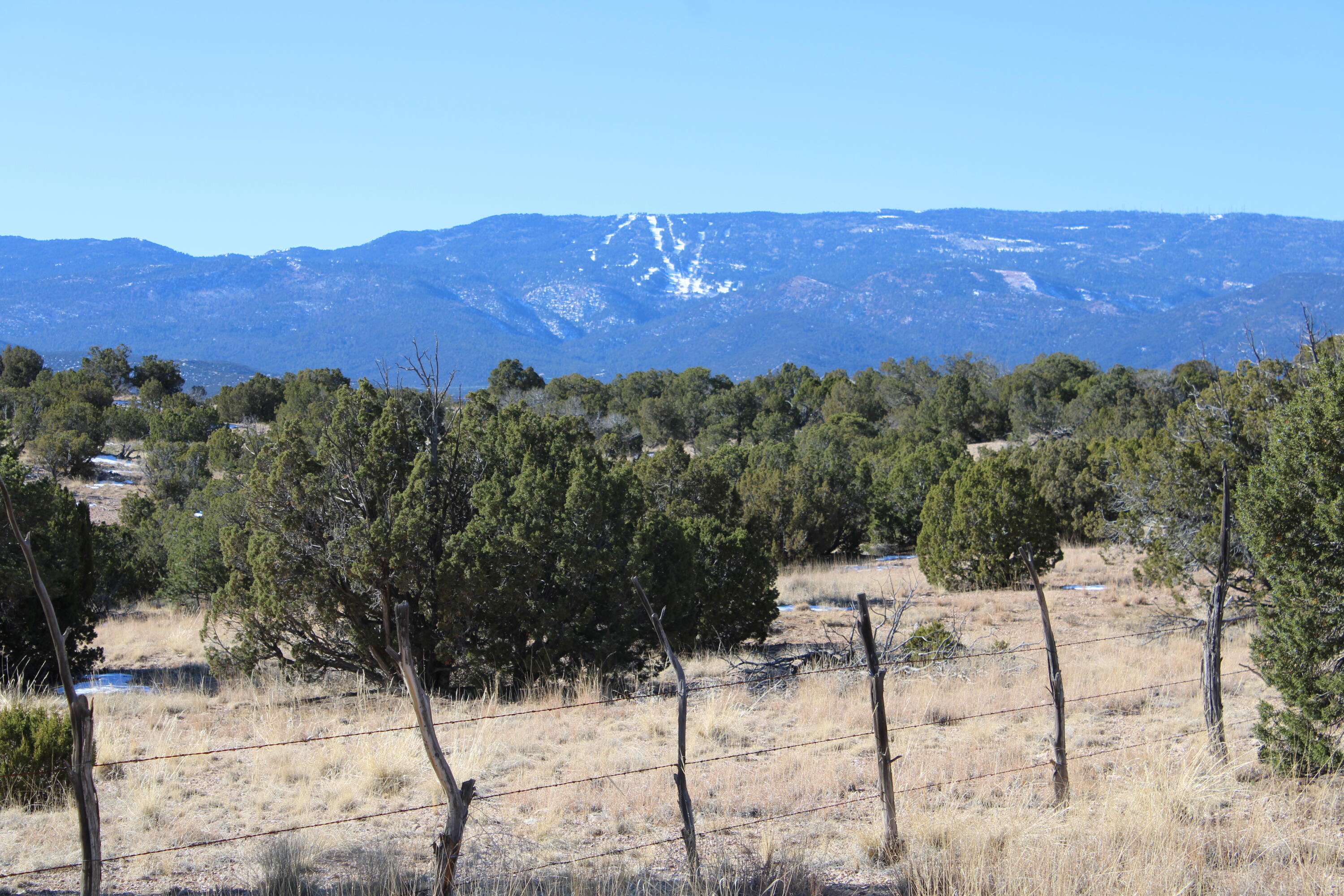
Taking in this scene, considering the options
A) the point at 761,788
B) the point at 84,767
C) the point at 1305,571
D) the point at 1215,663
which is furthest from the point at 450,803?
the point at 1305,571

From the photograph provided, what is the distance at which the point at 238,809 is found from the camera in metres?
6.87

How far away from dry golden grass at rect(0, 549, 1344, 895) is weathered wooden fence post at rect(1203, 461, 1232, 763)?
209mm

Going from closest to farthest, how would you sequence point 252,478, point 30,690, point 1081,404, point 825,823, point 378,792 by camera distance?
point 825,823, point 378,792, point 30,690, point 252,478, point 1081,404

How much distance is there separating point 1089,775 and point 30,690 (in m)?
9.47

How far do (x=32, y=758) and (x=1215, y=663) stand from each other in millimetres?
8277

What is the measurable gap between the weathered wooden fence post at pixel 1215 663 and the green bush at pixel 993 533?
1217 cm

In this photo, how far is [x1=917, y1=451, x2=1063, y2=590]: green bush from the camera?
1944 cm

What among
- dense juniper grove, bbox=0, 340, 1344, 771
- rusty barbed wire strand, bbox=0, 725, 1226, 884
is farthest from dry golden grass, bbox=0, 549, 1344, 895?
dense juniper grove, bbox=0, 340, 1344, 771

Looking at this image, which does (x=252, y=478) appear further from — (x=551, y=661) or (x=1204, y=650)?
(x=1204, y=650)

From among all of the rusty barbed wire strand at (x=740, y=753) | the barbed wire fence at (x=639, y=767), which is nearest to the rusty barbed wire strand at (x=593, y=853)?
the barbed wire fence at (x=639, y=767)

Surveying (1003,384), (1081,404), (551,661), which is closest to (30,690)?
(551,661)

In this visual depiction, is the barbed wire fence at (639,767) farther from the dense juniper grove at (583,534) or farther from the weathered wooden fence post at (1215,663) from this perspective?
the dense juniper grove at (583,534)

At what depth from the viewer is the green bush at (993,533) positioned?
63.8ft

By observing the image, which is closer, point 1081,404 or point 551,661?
point 551,661
